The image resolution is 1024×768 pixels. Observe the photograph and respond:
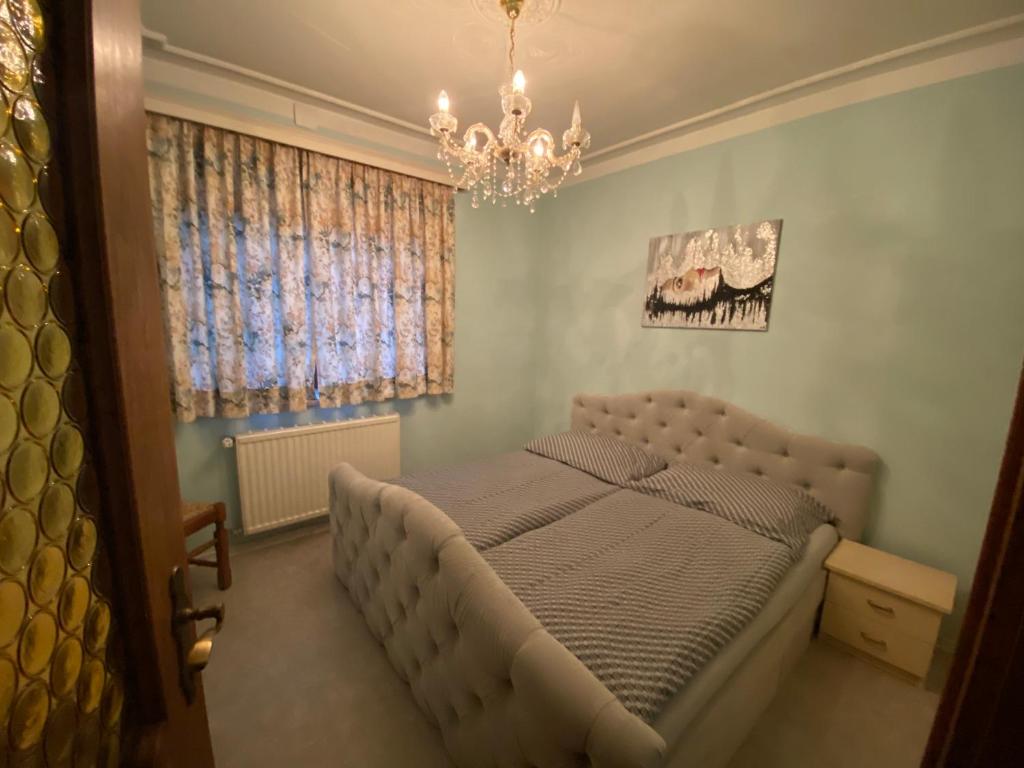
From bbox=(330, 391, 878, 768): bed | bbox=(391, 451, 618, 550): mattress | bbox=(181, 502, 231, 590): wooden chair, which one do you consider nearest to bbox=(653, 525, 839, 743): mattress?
bbox=(330, 391, 878, 768): bed

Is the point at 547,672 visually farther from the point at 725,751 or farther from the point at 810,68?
the point at 810,68

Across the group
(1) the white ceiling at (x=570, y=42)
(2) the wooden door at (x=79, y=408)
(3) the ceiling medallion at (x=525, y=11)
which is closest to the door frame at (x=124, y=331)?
(2) the wooden door at (x=79, y=408)

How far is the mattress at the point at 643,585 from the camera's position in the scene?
119cm

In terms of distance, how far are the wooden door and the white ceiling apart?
63.8 inches

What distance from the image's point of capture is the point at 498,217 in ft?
11.1

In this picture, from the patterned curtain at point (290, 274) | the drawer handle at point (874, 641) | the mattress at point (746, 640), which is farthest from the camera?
the patterned curtain at point (290, 274)

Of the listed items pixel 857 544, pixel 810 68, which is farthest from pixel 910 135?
pixel 857 544

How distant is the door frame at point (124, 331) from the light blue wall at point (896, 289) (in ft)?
9.10

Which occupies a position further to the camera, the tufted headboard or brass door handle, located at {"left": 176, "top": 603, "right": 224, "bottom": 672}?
the tufted headboard

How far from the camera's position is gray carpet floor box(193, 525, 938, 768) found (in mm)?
1440

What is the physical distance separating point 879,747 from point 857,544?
0.87m

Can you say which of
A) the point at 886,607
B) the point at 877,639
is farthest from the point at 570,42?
the point at 877,639

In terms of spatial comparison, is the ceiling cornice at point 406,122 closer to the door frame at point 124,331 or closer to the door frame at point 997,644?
the door frame at point 124,331

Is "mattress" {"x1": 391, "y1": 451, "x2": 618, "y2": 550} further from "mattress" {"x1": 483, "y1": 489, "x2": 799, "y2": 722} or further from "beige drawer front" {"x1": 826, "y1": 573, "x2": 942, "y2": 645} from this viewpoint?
"beige drawer front" {"x1": 826, "y1": 573, "x2": 942, "y2": 645}
